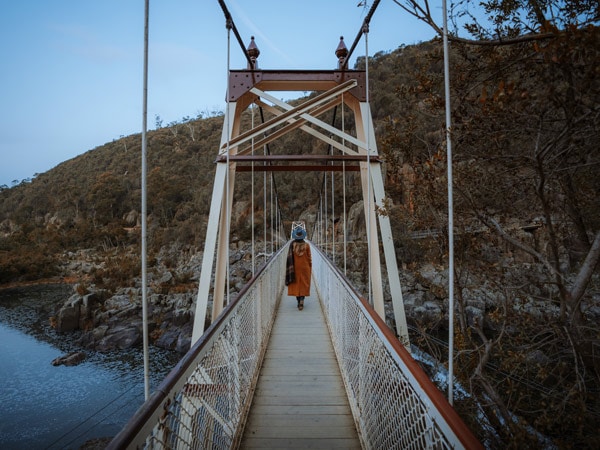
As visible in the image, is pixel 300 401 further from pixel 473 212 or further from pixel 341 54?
pixel 341 54

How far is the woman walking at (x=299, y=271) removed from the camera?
17.5ft

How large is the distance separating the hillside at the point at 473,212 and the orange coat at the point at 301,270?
1.64 meters

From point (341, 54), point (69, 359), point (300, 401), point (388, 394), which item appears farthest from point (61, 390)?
point (388, 394)

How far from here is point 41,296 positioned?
67.7 ft

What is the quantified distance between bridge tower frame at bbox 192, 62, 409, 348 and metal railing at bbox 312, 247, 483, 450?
143 centimetres

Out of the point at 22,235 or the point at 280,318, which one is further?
the point at 22,235

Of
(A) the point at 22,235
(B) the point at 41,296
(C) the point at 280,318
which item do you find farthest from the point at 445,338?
(A) the point at 22,235

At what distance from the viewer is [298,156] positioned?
4.29m

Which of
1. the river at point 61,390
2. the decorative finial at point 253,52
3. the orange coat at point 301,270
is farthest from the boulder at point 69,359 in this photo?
the decorative finial at point 253,52

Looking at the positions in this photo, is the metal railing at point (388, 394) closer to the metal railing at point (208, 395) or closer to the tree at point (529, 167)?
the tree at point (529, 167)

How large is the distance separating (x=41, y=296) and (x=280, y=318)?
22355 millimetres

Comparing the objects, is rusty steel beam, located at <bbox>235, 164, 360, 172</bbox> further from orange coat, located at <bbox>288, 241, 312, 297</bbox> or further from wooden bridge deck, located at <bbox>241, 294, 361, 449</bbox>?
wooden bridge deck, located at <bbox>241, 294, 361, 449</bbox>

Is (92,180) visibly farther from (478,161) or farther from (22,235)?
(478,161)

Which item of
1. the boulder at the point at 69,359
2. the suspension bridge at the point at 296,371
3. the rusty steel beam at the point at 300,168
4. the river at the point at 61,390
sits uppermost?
the rusty steel beam at the point at 300,168
